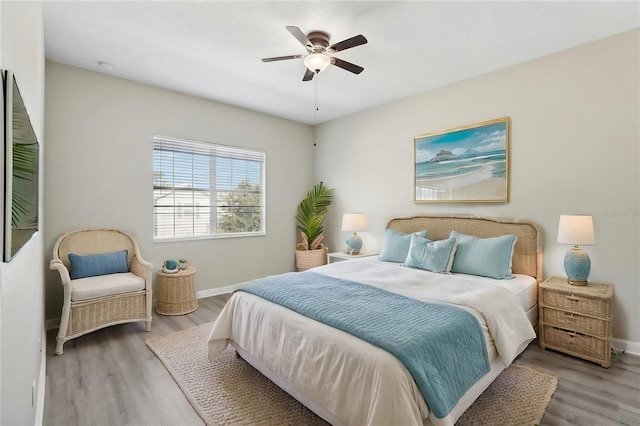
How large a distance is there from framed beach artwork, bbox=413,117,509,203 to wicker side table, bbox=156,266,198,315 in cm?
306

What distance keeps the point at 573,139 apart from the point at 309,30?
2.62m

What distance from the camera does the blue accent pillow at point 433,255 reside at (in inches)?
125

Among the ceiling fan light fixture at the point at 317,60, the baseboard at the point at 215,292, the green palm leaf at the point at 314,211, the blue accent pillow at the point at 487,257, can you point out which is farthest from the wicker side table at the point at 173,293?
the blue accent pillow at the point at 487,257

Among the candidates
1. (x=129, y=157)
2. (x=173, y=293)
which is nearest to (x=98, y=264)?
(x=173, y=293)

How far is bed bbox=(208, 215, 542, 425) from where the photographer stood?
1.48 metres

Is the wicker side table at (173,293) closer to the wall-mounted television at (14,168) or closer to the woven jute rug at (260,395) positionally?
the woven jute rug at (260,395)

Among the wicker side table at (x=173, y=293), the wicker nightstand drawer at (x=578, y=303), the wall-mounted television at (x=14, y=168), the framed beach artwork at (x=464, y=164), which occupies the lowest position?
the wicker side table at (x=173, y=293)

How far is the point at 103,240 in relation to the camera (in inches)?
136

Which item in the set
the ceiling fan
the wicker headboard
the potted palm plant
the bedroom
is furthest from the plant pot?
the ceiling fan

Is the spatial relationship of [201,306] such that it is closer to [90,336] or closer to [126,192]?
[90,336]

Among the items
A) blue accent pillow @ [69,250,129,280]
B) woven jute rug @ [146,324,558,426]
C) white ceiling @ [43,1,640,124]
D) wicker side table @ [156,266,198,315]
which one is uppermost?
white ceiling @ [43,1,640,124]

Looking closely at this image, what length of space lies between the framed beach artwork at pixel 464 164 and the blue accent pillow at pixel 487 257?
21.2 inches

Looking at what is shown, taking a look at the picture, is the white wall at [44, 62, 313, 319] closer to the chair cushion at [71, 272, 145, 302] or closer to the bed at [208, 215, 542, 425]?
the chair cushion at [71, 272, 145, 302]

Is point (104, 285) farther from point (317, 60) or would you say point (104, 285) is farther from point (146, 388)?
point (317, 60)
